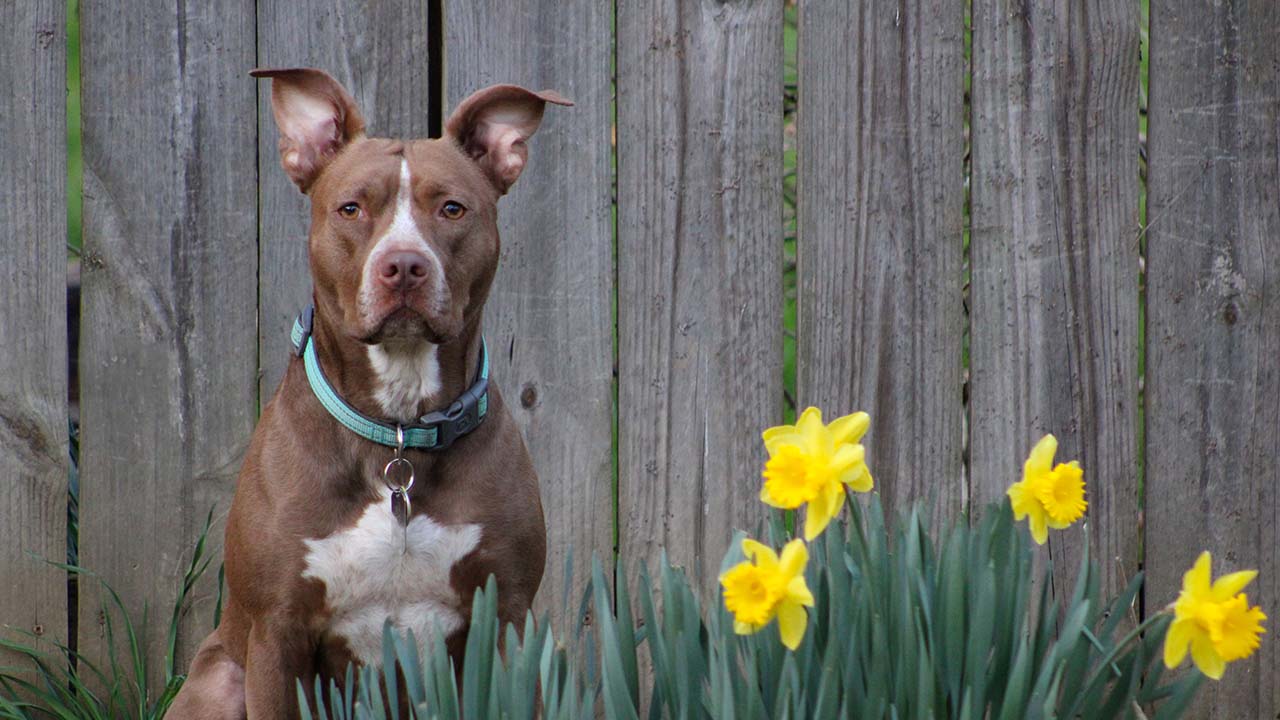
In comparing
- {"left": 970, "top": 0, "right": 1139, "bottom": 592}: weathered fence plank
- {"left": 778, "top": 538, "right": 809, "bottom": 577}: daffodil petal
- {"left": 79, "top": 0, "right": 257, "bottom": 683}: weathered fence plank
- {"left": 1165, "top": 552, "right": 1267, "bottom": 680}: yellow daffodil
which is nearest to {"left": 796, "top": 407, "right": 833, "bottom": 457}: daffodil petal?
{"left": 778, "top": 538, "right": 809, "bottom": 577}: daffodil petal

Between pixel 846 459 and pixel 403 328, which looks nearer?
pixel 846 459

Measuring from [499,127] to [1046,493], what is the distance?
1.74 meters

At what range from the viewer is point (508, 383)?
3721 millimetres

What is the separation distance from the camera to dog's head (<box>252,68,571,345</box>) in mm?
2920

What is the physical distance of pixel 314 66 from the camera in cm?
363

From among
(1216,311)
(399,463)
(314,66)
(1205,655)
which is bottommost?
(1205,655)

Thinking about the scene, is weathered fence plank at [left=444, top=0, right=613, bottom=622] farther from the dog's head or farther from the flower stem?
the flower stem

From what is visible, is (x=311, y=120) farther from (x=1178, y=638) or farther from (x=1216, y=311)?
(x=1216, y=311)

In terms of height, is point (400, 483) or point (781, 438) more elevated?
point (781, 438)

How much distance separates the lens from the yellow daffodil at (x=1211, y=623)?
1760mm

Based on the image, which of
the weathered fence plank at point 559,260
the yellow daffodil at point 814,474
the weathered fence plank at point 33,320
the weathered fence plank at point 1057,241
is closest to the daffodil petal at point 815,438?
the yellow daffodil at point 814,474

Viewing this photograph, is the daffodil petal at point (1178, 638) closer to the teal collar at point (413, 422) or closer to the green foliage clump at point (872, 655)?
the green foliage clump at point (872, 655)

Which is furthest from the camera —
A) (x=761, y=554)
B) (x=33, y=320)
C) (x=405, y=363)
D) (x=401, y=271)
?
(x=33, y=320)

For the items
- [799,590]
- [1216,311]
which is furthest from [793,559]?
[1216,311]
